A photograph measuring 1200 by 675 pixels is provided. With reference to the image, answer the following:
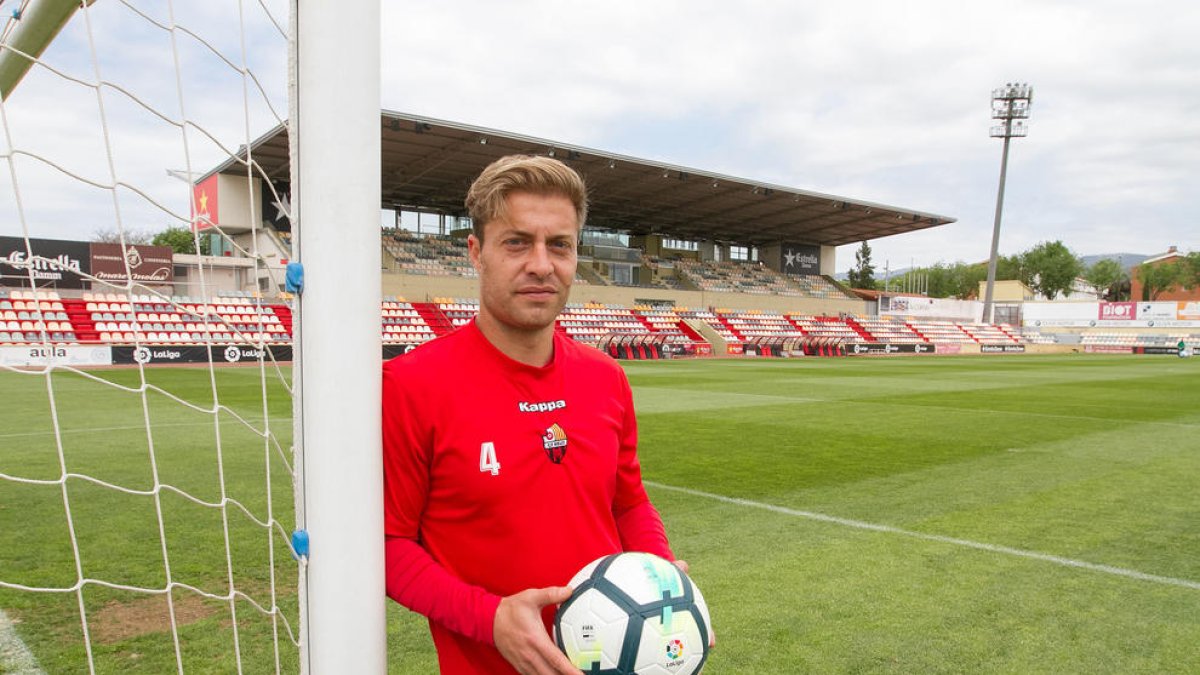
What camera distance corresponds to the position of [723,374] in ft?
66.2

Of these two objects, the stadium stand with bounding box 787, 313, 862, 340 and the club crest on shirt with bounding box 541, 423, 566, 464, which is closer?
the club crest on shirt with bounding box 541, 423, 566, 464

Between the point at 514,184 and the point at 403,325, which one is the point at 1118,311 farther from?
the point at 514,184

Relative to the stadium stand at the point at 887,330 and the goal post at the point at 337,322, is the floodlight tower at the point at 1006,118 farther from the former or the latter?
the goal post at the point at 337,322

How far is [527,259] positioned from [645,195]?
38.0m

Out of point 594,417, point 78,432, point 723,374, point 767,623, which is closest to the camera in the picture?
point 594,417

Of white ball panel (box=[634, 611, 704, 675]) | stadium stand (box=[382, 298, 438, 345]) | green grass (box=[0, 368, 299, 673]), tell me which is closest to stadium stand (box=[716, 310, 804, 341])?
stadium stand (box=[382, 298, 438, 345])

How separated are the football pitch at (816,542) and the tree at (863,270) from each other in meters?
82.3

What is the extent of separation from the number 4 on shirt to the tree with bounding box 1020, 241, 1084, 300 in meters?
108

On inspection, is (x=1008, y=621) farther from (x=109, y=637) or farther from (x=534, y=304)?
(x=109, y=637)

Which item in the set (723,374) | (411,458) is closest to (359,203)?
(411,458)

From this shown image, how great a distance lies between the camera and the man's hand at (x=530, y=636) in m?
1.41

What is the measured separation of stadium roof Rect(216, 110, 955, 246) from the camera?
93.5 feet

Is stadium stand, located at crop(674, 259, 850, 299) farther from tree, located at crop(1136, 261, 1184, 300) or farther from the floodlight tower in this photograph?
tree, located at crop(1136, 261, 1184, 300)

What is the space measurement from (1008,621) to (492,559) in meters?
2.89
